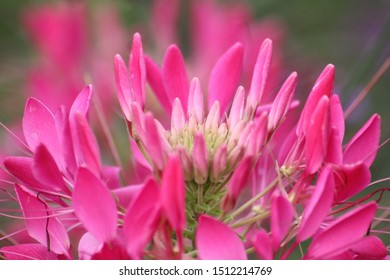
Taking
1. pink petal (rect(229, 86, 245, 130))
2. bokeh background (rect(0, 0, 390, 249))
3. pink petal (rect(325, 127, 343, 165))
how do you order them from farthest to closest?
bokeh background (rect(0, 0, 390, 249))
pink petal (rect(229, 86, 245, 130))
pink petal (rect(325, 127, 343, 165))

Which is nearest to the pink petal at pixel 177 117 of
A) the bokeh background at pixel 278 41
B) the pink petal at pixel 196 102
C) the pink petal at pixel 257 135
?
the pink petal at pixel 196 102

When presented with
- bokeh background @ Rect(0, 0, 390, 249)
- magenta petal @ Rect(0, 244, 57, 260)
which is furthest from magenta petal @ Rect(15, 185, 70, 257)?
bokeh background @ Rect(0, 0, 390, 249)

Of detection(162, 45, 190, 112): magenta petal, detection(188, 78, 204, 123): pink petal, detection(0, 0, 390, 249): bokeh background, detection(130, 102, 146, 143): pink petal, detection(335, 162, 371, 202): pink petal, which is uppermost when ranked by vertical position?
detection(0, 0, 390, 249): bokeh background

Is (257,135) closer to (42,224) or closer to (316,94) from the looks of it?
(316,94)

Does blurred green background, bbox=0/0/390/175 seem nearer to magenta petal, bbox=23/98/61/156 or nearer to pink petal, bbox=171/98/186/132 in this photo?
pink petal, bbox=171/98/186/132

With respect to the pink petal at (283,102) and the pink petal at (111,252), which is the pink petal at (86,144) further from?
the pink petal at (283,102)

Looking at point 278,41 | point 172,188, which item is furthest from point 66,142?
point 278,41
